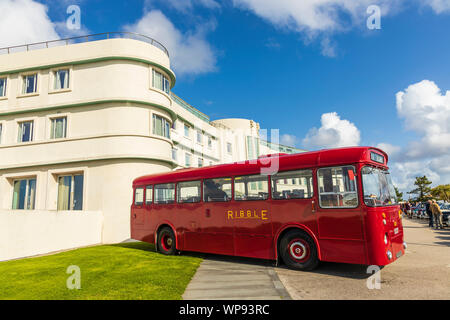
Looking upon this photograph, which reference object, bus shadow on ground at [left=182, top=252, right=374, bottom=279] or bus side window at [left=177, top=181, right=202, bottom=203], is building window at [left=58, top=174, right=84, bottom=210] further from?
bus shadow on ground at [left=182, top=252, right=374, bottom=279]

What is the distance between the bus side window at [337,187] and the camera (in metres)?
7.40

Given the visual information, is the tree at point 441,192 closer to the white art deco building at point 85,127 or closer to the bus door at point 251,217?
the white art deco building at point 85,127

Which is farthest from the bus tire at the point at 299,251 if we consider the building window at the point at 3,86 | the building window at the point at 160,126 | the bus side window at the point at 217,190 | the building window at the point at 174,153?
the building window at the point at 3,86

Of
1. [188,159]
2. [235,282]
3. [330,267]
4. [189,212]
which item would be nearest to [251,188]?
[189,212]

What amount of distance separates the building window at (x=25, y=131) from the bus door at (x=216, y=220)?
14937 mm

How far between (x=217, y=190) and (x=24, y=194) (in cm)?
1533

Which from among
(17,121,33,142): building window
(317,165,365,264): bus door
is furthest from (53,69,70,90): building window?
(317,165,365,264): bus door

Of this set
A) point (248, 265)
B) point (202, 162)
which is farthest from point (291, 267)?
point (202, 162)

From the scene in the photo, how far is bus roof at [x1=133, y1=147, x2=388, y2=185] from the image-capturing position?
763 cm

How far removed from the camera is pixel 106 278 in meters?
7.65

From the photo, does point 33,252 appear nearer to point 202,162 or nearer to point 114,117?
point 114,117

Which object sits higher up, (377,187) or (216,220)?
(377,187)

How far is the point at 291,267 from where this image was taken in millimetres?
8336

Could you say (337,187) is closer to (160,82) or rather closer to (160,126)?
(160,126)
